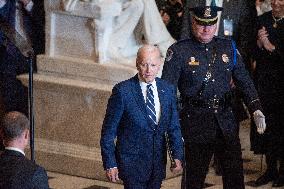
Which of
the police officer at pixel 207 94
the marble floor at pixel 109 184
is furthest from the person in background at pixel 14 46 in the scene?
the police officer at pixel 207 94

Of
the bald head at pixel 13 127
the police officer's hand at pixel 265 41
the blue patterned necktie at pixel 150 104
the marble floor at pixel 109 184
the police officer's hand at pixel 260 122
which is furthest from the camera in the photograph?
the police officer's hand at pixel 265 41

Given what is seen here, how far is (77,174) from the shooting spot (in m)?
9.78

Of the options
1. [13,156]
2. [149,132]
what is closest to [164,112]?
[149,132]

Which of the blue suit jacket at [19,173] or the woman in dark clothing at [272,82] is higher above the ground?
the blue suit jacket at [19,173]

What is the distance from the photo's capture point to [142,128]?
6.70m

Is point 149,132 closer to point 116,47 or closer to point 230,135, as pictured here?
point 230,135

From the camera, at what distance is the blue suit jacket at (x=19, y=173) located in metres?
5.04

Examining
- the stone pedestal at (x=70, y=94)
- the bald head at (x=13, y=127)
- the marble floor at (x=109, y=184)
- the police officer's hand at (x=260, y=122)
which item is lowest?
the marble floor at (x=109, y=184)

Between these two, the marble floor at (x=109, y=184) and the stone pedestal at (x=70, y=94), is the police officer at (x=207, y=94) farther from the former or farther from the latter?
the stone pedestal at (x=70, y=94)

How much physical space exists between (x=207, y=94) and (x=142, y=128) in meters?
1.00

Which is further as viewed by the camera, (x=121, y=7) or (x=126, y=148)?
(x=121, y=7)

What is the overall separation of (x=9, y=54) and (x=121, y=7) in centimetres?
149

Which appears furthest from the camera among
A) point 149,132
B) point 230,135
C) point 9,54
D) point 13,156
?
point 9,54

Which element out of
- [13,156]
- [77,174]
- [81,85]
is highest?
[13,156]
